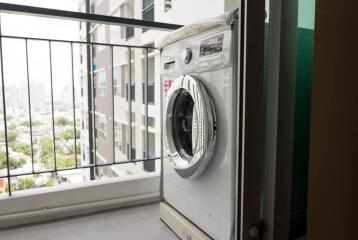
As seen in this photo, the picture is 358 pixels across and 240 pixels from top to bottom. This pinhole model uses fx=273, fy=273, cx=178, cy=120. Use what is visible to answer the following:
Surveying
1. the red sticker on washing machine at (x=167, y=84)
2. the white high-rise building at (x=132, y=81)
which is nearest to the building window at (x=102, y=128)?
the white high-rise building at (x=132, y=81)

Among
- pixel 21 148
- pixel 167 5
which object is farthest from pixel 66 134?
pixel 167 5

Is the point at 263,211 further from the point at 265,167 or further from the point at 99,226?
the point at 99,226

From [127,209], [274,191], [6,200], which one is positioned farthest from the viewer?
[127,209]

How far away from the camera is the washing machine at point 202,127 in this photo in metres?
1.17

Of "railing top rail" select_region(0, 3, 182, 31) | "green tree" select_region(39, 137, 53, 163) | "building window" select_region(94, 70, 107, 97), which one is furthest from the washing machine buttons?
"building window" select_region(94, 70, 107, 97)

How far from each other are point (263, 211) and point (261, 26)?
2.56 feet

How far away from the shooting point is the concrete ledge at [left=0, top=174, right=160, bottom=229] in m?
1.72

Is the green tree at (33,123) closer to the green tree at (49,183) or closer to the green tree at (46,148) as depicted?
the green tree at (46,148)

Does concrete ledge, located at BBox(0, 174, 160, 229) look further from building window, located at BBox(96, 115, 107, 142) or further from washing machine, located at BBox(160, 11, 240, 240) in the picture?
building window, located at BBox(96, 115, 107, 142)

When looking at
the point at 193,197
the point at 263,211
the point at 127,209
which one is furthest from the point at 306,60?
the point at 127,209

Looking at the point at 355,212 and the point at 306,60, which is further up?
the point at 306,60

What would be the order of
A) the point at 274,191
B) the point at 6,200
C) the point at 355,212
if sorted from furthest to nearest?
the point at 6,200 → the point at 274,191 → the point at 355,212

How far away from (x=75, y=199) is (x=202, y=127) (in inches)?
44.7

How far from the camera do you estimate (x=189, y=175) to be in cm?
142
